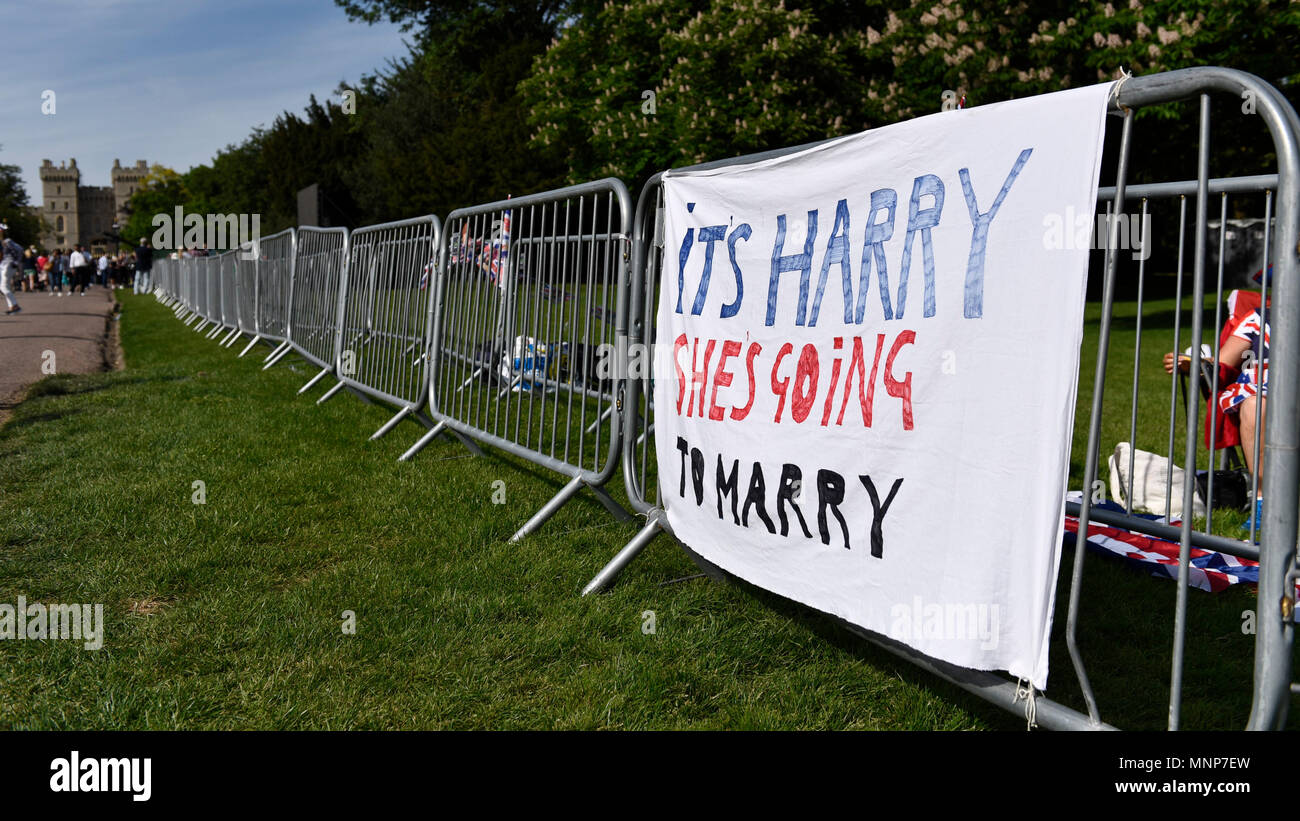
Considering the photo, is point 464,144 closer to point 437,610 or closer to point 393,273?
point 393,273

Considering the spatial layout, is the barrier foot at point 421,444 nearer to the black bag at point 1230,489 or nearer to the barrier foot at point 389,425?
the barrier foot at point 389,425

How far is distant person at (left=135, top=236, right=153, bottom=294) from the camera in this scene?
129 ft

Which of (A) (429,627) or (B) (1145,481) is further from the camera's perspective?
(B) (1145,481)

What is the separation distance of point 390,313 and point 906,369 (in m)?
5.98

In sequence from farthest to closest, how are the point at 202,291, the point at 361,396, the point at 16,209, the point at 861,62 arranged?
the point at 16,209
the point at 861,62
the point at 202,291
the point at 361,396

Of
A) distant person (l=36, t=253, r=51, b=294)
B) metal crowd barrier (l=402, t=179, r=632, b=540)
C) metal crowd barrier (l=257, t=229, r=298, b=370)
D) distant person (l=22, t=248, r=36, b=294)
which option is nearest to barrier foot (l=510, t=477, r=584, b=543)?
metal crowd barrier (l=402, t=179, r=632, b=540)

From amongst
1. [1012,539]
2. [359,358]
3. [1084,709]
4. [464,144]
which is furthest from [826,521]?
[464,144]

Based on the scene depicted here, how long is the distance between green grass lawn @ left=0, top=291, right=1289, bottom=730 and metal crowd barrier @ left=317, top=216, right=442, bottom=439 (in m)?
1.55

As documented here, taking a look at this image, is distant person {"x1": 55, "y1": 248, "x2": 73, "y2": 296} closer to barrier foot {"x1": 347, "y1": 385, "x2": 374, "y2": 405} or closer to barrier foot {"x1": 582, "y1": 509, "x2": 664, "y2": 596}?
barrier foot {"x1": 347, "y1": 385, "x2": 374, "y2": 405}

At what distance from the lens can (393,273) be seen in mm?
7879

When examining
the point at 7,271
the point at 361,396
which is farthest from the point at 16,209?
the point at 361,396

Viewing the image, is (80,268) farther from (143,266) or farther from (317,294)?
(317,294)

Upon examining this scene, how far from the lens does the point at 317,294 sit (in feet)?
33.3

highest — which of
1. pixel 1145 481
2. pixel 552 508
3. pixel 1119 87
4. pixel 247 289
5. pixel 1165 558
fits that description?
pixel 1119 87
